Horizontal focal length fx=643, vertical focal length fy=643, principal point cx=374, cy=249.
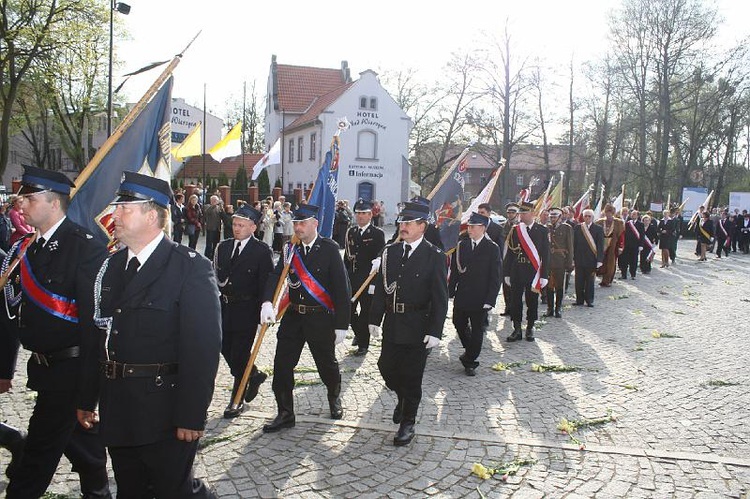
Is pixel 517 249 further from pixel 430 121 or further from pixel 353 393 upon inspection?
pixel 430 121

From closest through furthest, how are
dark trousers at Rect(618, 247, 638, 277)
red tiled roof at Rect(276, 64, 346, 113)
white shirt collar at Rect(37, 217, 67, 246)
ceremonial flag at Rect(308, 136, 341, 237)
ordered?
white shirt collar at Rect(37, 217, 67, 246) → ceremonial flag at Rect(308, 136, 341, 237) → dark trousers at Rect(618, 247, 638, 277) → red tiled roof at Rect(276, 64, 346, 113)

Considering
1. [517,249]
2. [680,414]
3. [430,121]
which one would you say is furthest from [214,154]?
[430,121]

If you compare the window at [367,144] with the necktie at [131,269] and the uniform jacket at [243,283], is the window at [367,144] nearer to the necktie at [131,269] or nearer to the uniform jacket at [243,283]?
the uniform jacket at [243,283]

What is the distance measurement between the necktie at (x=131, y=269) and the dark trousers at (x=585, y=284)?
1121 centimetres

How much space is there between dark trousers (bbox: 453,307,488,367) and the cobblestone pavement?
214mm

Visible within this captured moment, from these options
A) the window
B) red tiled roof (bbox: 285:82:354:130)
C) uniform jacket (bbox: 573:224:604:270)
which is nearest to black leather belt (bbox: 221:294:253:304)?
uniform jacket (bbox: 573:224:604:270)

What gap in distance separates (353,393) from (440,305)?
5.52 ft

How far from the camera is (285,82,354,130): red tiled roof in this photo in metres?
41.1

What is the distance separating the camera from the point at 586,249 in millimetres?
13336

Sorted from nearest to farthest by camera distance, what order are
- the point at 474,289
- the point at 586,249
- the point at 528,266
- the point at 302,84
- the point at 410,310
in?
the point at 410,310 < the point at 474,289 < the point at 528,266 < the point at 586,249 < the point at 302,84

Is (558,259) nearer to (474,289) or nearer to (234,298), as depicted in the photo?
(474,289)

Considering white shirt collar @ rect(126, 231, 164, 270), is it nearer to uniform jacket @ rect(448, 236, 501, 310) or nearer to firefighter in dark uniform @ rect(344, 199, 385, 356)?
uniform jacket @ rect(448, 236, 501, 310)

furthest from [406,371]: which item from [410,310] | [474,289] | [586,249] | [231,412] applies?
[586,249]

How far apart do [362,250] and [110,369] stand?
222 inches
